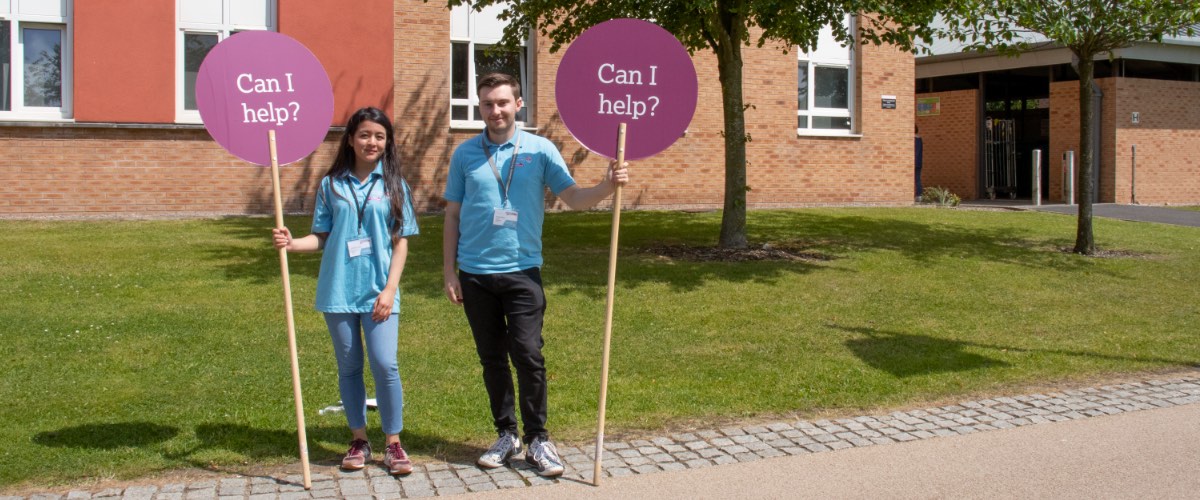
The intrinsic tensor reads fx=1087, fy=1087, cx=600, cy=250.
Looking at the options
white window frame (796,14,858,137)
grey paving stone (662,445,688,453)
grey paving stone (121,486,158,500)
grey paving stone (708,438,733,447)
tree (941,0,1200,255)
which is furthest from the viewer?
white window frame (796,14,858,137)

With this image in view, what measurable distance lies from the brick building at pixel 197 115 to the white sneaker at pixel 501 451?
11.2 meters

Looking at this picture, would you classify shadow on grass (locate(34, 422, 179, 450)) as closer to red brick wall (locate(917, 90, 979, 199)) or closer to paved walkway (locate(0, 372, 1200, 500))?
paved walkway (locate(0, 372, 1200, 500))

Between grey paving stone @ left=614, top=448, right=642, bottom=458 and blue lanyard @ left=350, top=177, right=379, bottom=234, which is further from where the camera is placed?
grey paving stone @ left=614, top=448, right=642, bottom=458

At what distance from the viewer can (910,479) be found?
17.4ft

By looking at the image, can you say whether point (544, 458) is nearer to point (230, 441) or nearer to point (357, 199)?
point (357, 199)

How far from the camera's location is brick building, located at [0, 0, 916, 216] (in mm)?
16000

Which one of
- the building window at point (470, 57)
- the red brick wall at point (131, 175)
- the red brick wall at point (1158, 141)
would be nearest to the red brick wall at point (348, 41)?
the red brick wall at point (131, 175)

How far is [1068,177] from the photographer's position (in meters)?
24.3

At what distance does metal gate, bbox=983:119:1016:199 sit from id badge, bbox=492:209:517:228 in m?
25.1

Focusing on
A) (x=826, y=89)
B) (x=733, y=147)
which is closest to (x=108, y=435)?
(x=733, y=147)

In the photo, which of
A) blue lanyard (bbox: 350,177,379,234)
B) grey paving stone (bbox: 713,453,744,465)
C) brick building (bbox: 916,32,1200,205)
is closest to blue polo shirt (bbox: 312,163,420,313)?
blue lanyard (bbox: 350,177,379,234)

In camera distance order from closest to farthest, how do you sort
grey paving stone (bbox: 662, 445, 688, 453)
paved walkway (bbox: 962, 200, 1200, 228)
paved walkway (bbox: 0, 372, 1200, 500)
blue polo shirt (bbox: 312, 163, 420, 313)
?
paved walkway (bbox: 0, 372, 1200, 500) < blue polo shirt (bbox: 312, 163, 420, 313) < grey paving stone (bbox: 662, 445, 688, 453) < paved walkway (bbox: 962, 200, 1200, 228)

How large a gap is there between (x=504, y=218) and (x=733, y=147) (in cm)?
840

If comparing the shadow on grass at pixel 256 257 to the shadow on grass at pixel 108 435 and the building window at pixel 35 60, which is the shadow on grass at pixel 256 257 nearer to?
the building window at pixel 35 60
